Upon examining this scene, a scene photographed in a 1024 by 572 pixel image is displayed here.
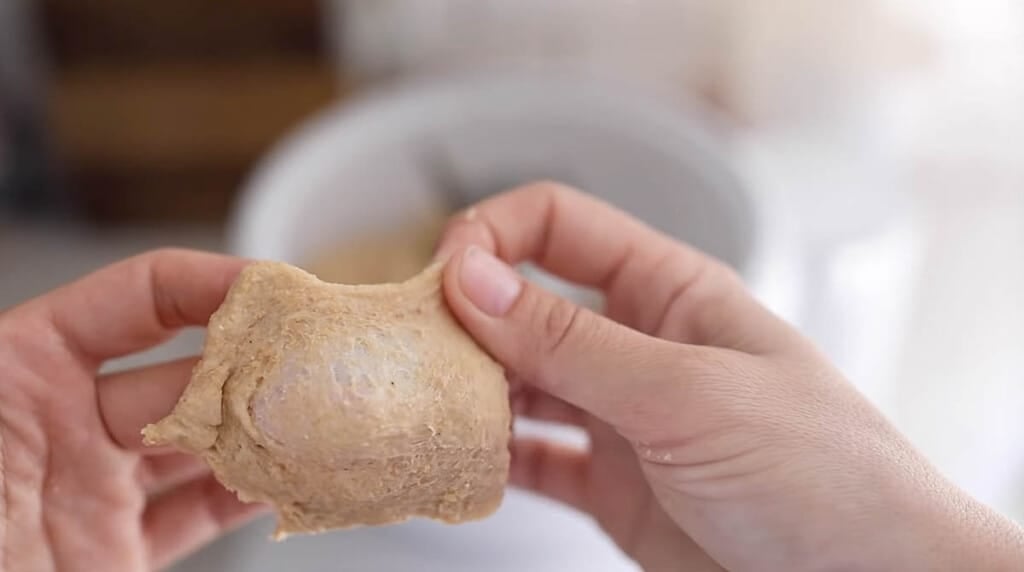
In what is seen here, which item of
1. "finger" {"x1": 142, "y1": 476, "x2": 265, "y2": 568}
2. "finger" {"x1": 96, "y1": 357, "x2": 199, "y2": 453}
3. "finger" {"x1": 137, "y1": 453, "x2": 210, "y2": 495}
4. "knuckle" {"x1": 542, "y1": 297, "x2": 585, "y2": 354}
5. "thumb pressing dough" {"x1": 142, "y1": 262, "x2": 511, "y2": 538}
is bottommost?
"finger" {"x1": 142, "y1": 476, "x2": 265, "y2": 568}

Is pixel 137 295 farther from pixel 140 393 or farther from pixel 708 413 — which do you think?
pixel 708 413

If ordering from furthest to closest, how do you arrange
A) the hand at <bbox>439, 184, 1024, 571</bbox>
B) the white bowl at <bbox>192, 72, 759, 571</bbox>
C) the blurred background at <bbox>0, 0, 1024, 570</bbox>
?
the blurred background at <bbox>0, 0, 1024, 570</bbox> → the white bowl at <bbox>192, 72, 759, 571</bbox> → the hand at <bbox>439, 184, 1024, 571</bbox>

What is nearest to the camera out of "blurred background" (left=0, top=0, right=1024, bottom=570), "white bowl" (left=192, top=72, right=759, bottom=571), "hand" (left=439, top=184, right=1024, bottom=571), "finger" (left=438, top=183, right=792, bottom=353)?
"hand" (left=439, top=184, right=1024, bottom=571)

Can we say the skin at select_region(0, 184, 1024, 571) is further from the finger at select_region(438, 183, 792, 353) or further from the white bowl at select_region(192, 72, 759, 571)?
the white bowl at select_region(192, 72, 759, 571)

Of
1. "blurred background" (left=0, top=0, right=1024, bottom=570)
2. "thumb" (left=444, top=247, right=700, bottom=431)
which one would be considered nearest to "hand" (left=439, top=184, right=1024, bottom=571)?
"thumb" (left=444, top=247, right=700, bottom=431)

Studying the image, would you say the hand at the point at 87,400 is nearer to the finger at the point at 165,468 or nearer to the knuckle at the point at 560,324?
the finger at the point at 165,468

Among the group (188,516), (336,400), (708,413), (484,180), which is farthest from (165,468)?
(484,180)

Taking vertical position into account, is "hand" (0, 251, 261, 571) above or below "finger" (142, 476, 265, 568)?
above

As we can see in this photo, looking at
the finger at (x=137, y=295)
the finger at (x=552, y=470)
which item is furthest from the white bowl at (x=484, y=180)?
A: the finger at (x=137, y=295)

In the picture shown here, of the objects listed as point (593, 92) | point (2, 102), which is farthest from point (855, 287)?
point (2, 102)
